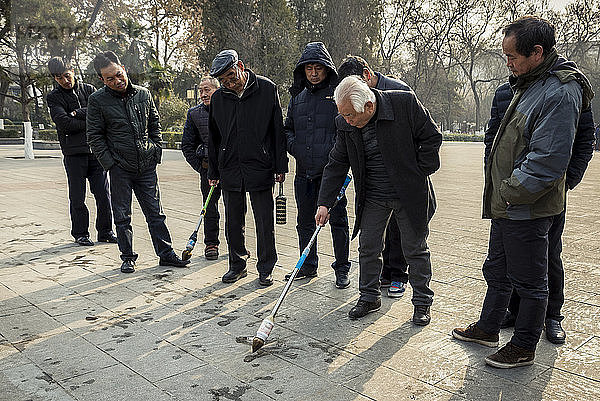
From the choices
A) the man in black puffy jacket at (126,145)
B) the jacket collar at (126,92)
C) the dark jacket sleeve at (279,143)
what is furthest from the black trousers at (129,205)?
the dark jacket sleeve at (279,143)

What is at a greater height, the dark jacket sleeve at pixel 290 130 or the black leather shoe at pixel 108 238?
the dark jacket sleeve at pixel 290 130

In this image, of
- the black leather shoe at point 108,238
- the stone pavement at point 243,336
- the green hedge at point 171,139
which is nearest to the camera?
the stone pavement at point 243,336

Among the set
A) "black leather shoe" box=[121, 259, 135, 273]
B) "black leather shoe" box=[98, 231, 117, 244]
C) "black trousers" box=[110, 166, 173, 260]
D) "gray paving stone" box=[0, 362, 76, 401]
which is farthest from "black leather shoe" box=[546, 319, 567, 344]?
"black leather shoe" box=[98, 231, 117, 244]

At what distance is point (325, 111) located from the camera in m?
4.46

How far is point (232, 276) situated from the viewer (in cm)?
471

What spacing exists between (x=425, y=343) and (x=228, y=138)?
228 cm

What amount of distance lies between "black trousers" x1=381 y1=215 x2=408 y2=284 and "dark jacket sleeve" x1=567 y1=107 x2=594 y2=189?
1448 mm

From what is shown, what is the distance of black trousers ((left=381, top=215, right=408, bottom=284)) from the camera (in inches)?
171

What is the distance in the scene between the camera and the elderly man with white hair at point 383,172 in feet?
11.6

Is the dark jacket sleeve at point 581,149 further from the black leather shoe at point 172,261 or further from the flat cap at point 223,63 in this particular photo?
the black leather shoe at point 172,261

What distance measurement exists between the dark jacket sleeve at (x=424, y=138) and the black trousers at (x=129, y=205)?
2655 millimetres

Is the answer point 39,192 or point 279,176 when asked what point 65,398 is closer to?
point 279,176

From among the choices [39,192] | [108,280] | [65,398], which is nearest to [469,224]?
[108,280]

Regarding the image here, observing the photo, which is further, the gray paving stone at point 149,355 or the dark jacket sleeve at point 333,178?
Answer: the dark jacket sleeve at point 333,178
